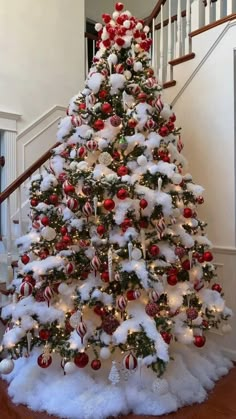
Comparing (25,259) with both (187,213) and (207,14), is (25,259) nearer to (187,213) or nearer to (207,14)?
(187,213)

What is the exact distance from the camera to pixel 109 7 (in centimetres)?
687

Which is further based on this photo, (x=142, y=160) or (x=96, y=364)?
(x=142, y=160)

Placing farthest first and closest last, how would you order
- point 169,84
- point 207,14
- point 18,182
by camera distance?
point 169,84 → point 207,14 → point 18,182

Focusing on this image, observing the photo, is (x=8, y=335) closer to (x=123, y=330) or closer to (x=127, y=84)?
(x=123, y=330)

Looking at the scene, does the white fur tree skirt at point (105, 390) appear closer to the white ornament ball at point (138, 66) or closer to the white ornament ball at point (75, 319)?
the white ornament ball at point (75, 319)

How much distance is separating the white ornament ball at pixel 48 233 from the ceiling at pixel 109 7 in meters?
5.55

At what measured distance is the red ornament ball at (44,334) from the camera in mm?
2381

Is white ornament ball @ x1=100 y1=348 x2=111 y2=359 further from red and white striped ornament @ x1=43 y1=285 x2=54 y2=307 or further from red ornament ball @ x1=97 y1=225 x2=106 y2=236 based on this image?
red ornament ball @ x1=97 y1=225 x2=106 y2=236

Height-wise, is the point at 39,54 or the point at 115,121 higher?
the point at 39,54

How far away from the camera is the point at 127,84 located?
2.61 m

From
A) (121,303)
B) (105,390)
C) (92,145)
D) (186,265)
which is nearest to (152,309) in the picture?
(121,303)

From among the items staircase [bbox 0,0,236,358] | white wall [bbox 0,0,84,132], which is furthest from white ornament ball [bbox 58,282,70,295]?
white wall [bbox 0,0,84,132]

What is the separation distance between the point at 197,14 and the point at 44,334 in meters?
3.12

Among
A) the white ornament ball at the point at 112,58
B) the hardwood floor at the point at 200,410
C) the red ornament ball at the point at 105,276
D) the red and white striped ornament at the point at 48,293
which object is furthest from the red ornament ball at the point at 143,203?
the hardwood floor at the point at 200,410
